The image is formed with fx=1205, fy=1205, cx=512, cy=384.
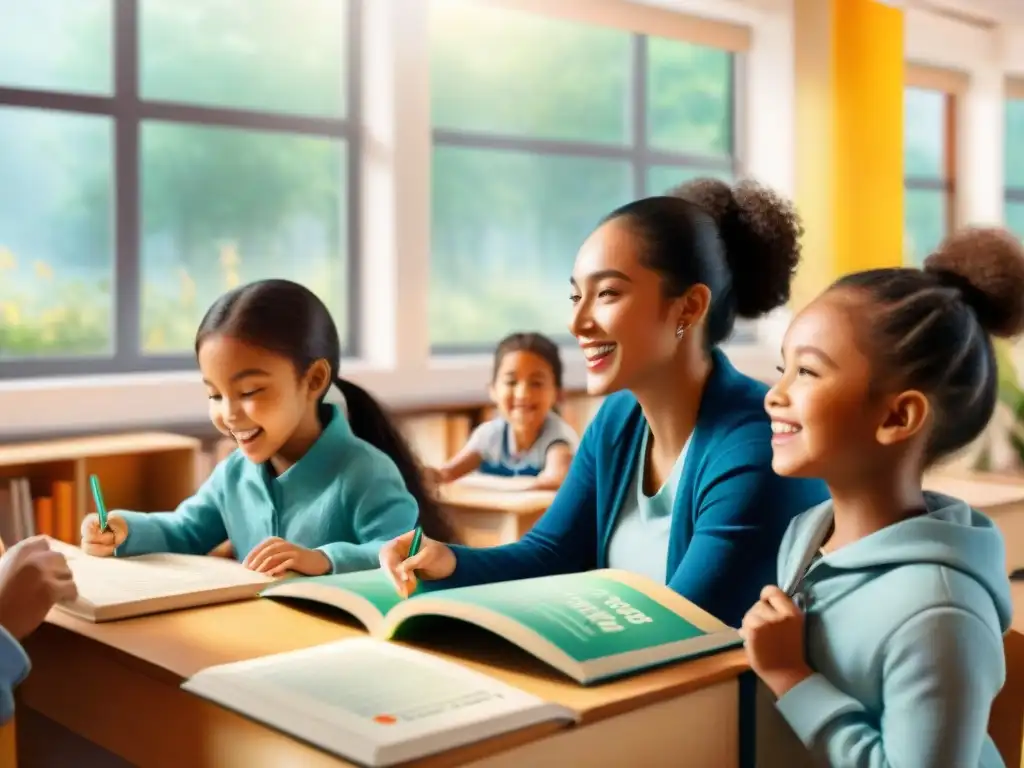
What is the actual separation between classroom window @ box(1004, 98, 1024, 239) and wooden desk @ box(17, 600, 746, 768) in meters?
7.19

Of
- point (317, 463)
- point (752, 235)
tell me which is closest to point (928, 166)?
point (752, 235)

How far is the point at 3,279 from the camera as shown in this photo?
4.01m

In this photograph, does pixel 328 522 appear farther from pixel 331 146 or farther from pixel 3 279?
pixel 331 146

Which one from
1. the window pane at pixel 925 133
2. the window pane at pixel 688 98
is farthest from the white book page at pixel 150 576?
the window pane at pixel 925 133

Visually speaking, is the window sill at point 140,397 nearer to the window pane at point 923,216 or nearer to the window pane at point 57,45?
the window pane at point 57,45

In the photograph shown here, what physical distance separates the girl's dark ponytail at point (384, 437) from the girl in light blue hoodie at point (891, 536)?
84 cm

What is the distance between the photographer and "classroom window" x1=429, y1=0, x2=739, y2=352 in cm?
523

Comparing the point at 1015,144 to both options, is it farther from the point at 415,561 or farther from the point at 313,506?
the point at 415,561

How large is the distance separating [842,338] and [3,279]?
350 centimetres

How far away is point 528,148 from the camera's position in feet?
18.0

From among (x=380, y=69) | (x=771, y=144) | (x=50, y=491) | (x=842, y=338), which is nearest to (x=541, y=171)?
(x=380, y=69)

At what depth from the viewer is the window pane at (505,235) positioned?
207 inches

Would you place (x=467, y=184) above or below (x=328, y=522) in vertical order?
above

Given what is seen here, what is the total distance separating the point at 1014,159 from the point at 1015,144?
10 cm
